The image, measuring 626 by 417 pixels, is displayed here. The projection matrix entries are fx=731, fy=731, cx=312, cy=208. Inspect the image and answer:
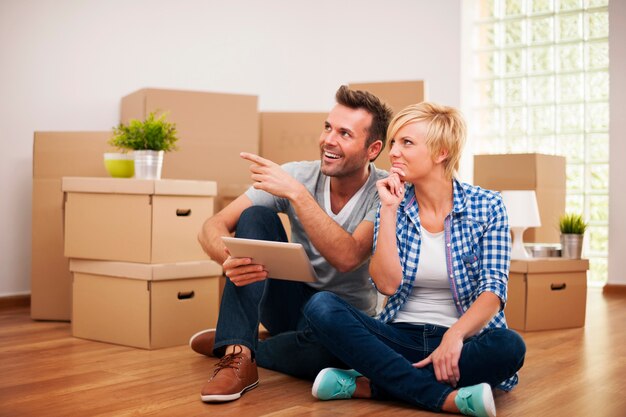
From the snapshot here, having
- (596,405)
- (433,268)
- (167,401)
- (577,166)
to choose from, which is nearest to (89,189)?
(167,401)

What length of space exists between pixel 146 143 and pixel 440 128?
3.94 feet

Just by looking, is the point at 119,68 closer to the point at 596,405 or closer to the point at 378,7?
the point at 378,7

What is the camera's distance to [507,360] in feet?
5.58

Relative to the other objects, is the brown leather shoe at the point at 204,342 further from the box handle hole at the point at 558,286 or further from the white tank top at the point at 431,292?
the box handle hole at the point at 558,286

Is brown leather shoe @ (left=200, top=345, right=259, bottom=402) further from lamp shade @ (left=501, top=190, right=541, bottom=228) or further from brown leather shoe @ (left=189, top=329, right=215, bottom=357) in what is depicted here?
lamp shade @ (left=501, top=190, right=541, bottom=228)

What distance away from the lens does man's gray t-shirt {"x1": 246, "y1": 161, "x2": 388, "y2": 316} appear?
6.91ft

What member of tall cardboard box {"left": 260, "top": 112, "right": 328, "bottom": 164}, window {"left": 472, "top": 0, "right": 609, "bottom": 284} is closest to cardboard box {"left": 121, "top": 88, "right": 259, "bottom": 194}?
tall cardboard box {"left": 260, "top": 112, "right": 328, "bottom": 164}

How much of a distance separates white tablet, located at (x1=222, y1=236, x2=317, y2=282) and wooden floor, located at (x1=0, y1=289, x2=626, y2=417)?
31 centimetres

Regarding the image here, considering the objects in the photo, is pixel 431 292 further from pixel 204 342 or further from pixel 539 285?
pixel 539 285

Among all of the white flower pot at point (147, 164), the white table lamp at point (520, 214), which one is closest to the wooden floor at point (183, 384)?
the white table lamp at point (520, 214)

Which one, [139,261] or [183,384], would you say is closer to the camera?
[183,384]

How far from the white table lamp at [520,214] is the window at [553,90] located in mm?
1592

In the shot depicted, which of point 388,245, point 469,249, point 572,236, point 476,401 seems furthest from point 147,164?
point 572,236

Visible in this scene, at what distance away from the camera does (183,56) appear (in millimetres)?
3961
